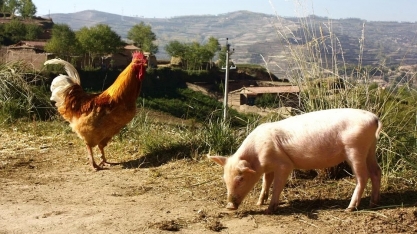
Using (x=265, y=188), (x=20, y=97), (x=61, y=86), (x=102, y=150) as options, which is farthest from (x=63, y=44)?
(x=265, y=188)

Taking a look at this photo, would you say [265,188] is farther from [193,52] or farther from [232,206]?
[193,52]

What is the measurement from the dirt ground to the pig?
0.69 feet

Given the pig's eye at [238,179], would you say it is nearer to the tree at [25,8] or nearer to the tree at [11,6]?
the tree at [11,6]

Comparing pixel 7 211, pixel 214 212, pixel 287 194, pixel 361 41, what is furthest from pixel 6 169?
pixel 361 41

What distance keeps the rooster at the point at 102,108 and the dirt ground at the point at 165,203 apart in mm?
392

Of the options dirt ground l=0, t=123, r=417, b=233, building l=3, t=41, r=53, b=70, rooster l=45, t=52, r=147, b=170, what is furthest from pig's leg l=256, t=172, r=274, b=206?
building l=3, t=41, r=53, b=70

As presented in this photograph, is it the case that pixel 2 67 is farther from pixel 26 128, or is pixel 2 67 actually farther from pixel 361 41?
pixel 361 41

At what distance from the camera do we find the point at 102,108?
604 cm

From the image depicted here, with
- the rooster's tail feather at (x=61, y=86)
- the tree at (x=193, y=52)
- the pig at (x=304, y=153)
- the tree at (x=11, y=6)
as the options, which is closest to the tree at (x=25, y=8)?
the tree at (x=11, y=6)

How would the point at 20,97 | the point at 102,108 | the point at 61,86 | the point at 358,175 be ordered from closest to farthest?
the point at 358,175, the point at 102,108, the point at 61,86, the point at 20,97

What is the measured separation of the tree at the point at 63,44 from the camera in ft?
157

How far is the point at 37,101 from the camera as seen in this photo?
31.0 feet

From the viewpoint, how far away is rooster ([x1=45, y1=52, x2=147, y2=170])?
6.00 meters

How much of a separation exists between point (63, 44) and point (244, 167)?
48.8m
